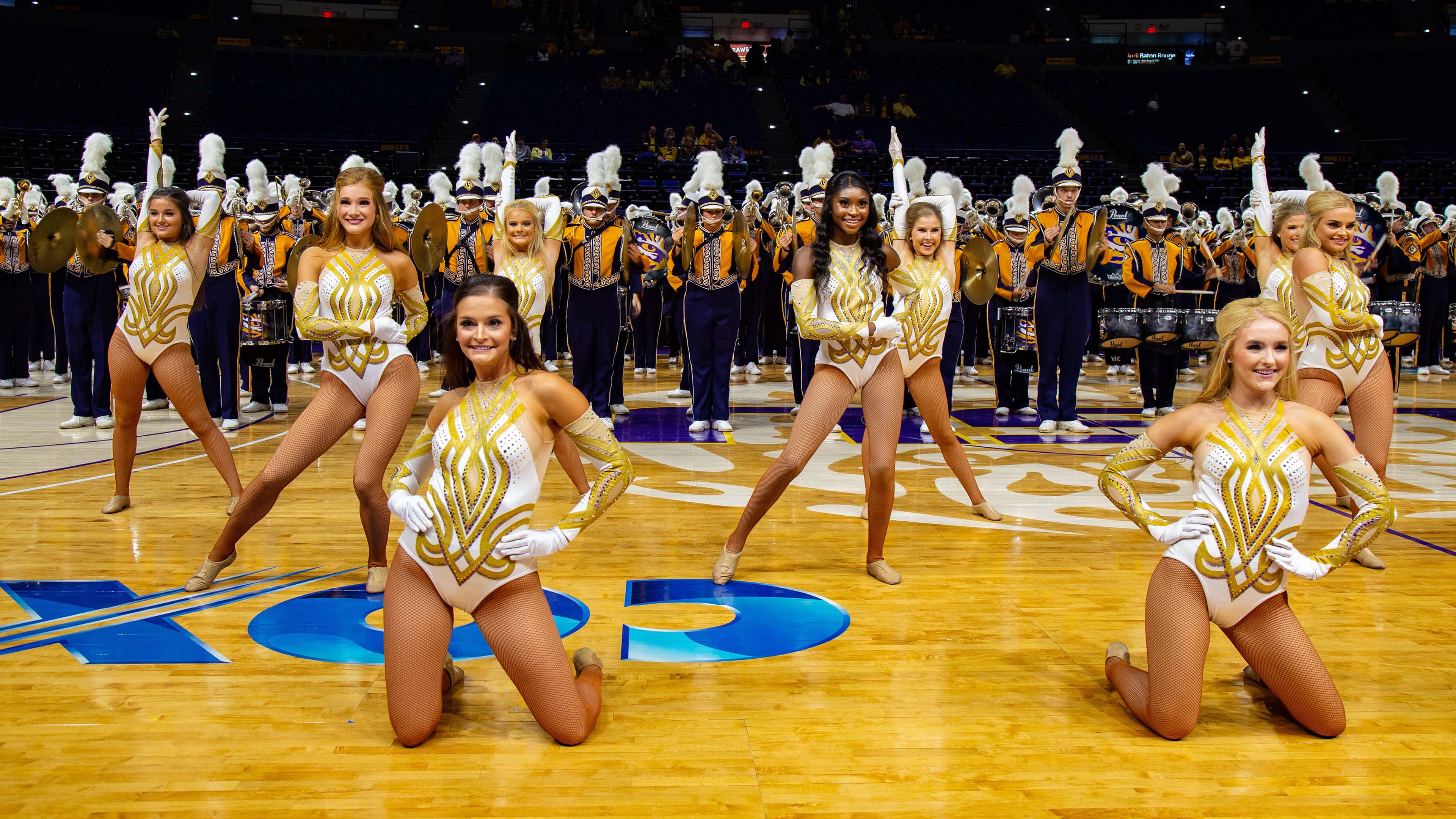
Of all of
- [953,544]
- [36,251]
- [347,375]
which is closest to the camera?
[347,375]

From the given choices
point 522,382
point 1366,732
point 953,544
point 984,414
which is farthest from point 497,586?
point 984,414

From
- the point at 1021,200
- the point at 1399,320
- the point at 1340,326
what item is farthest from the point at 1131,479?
the point at 1021,200

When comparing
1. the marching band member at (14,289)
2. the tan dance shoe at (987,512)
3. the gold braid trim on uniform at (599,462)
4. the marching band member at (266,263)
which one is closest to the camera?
the gold braid trim on uniform at (599,462)

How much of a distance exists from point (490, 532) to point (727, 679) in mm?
913

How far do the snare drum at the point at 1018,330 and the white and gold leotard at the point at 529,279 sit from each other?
166 inches

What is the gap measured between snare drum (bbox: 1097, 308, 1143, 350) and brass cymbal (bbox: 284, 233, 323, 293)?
19.9ft

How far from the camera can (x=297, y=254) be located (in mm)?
4461

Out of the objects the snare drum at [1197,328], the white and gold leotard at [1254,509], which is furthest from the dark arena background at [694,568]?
the snare drum at [1197,328]

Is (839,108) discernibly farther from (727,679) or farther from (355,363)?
(727,679)

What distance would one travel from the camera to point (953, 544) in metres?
4.79

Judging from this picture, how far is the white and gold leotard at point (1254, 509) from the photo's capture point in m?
2.73

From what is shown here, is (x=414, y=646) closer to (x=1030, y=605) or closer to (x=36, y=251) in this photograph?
(x=1030, y=605)

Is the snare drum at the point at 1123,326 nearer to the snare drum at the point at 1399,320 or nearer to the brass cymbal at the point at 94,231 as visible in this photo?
the snare drum at the point at 1399,320

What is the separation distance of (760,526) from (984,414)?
4.58 m
